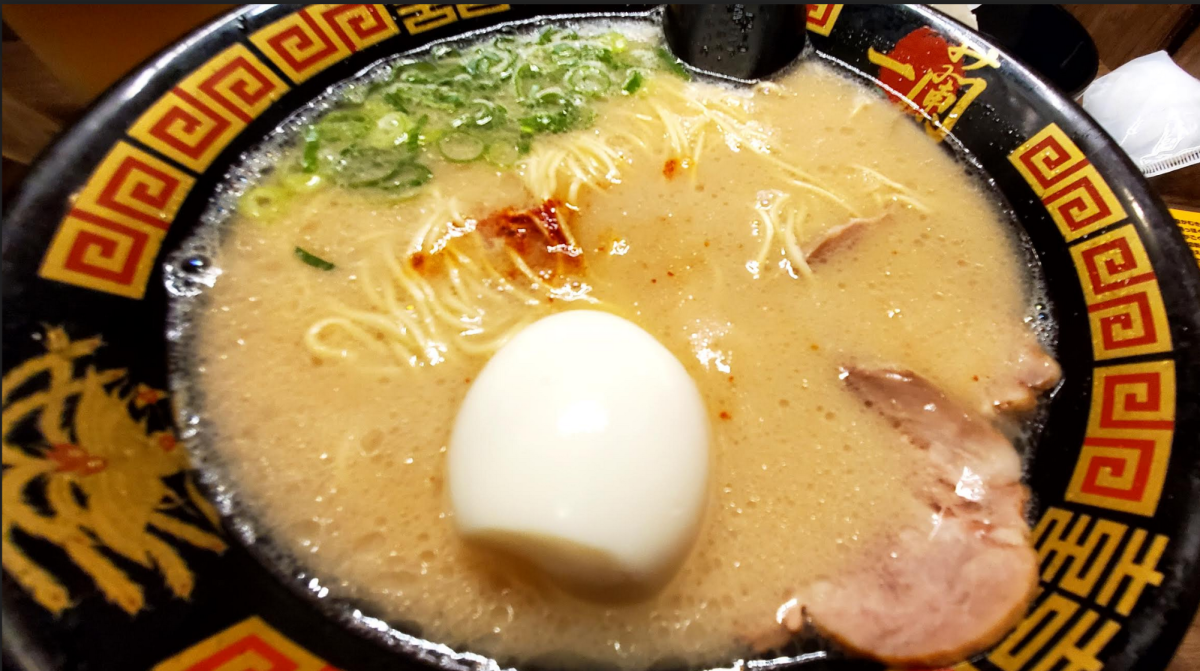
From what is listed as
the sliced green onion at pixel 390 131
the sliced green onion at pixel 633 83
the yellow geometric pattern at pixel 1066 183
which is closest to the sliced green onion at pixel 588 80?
the sliced green onion at pixel 633 83

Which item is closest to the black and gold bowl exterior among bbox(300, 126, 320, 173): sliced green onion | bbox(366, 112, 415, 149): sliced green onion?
bbox(300, 126, 320, 173): sliced green onion

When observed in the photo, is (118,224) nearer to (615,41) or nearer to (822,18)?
(615,41)

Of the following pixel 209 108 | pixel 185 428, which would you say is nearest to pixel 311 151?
pixel 209 108

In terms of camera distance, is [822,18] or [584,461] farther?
[822,18]

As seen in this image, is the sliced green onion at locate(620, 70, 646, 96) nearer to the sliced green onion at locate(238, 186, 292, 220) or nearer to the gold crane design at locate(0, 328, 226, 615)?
the sliced green onion at locate(238, 186, 292, 220)

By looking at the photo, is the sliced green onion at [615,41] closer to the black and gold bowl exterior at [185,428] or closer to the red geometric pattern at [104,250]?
the black and gold bowl exterior at [185,428]

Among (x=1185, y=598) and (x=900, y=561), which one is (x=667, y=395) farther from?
(x=1185, y=598)

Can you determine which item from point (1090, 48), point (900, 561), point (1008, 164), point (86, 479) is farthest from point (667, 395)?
point (1090, 48)
